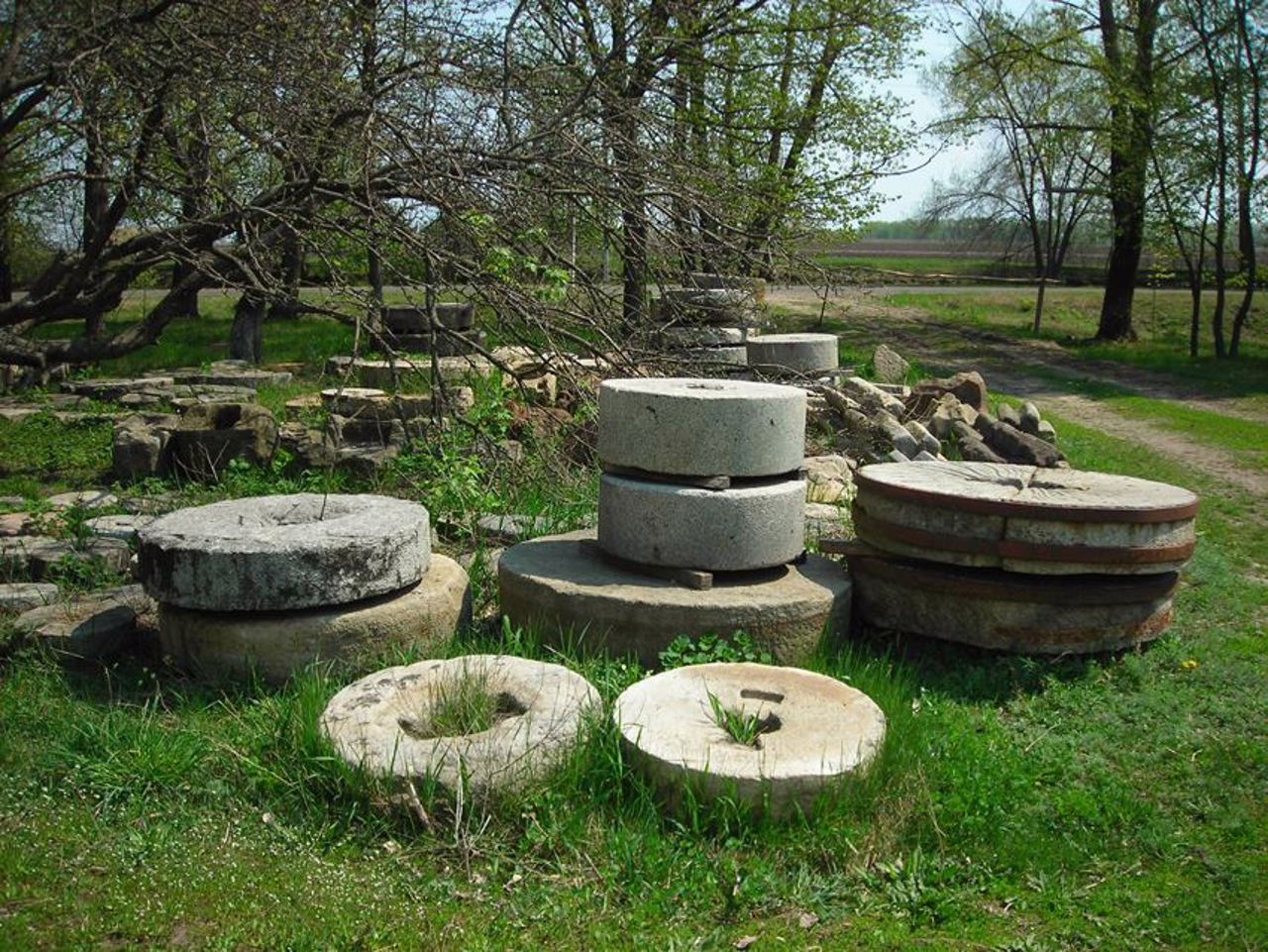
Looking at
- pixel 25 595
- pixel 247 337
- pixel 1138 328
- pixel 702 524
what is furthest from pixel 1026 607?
pixel 1138 328

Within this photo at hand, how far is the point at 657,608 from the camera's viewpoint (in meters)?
5.29

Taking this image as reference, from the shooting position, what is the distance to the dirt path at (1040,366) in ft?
37.0

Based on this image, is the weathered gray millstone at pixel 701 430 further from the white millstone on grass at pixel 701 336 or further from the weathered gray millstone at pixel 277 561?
the white millstone on grass at pixel 701 336

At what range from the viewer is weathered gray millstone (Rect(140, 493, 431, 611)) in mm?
5008

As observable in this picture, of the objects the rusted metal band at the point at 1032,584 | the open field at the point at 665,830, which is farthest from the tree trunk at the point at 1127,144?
the open field at the point at 665,830

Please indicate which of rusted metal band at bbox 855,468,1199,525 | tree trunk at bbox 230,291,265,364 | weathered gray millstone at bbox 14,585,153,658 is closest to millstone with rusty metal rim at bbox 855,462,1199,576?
rusted metal band at bbox 855,468,1199,525

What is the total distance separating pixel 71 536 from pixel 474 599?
253 centimetres

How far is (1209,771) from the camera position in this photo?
466 cm

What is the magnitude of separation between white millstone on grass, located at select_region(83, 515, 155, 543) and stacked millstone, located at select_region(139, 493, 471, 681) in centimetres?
180

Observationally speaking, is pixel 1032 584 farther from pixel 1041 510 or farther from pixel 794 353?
pixel 794 353

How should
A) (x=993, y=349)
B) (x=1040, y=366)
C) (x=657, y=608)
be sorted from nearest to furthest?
(x=657, y=608) → (x=1040, y=366) → (x=993, y=349)

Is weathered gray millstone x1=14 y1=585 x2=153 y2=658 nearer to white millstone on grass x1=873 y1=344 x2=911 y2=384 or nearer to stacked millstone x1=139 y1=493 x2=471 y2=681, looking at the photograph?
stacked millstone x1=139 y1=493 x2=471 y2=681

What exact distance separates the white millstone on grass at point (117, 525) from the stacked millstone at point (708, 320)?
334 centimetres

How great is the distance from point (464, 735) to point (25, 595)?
289 centimetres
